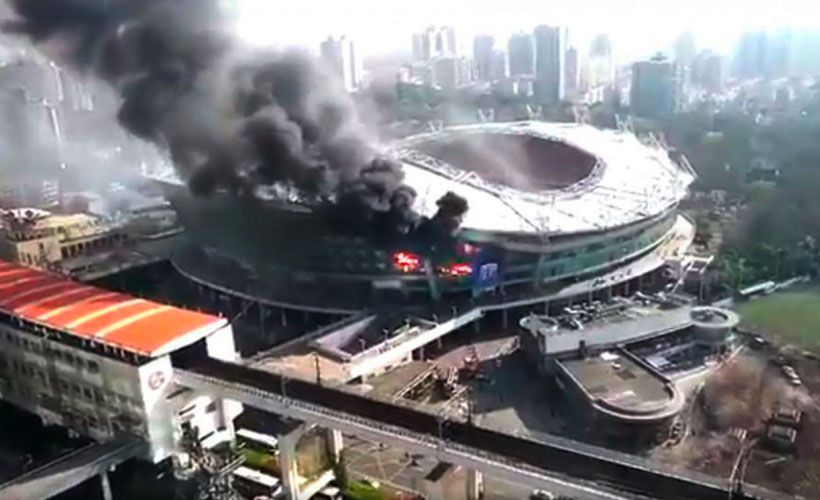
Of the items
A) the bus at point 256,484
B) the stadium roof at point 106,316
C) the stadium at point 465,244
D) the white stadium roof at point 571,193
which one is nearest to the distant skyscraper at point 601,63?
the white stadium roof at point 571,193

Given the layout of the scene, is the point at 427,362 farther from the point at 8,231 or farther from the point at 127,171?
the point at 127,171

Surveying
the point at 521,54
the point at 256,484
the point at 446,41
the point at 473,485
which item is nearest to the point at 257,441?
the point at 256,484

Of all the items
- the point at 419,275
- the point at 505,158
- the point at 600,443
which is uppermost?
the point at 505,158

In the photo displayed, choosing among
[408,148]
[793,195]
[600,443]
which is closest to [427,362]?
[600,443]

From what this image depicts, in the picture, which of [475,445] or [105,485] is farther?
[105,485]

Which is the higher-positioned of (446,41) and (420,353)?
(446,41)

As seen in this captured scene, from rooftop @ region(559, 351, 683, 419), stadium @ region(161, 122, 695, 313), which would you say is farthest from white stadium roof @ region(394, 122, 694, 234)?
rooftop @ region(559, 351, 683, 419)

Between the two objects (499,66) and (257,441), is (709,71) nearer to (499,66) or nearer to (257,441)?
(499,66)
